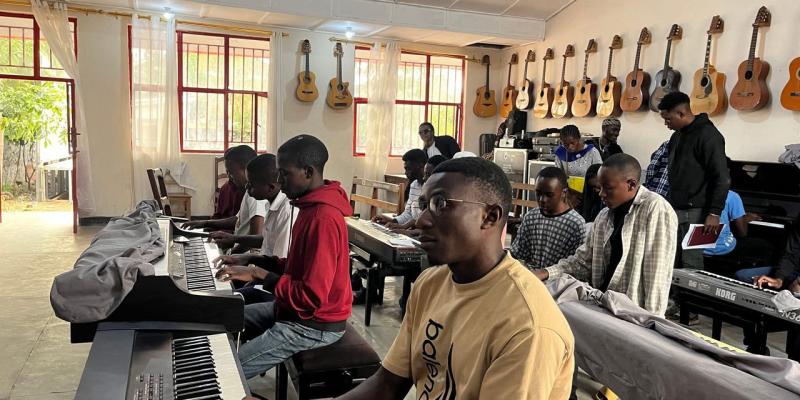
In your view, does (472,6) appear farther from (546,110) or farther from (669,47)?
(669,47)

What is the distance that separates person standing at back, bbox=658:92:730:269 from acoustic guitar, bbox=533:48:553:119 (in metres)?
4.81

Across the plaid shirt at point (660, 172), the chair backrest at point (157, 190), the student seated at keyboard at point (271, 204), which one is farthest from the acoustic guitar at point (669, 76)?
the chair backrest at point (157, 190)

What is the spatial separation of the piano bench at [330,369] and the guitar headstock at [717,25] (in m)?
6.09

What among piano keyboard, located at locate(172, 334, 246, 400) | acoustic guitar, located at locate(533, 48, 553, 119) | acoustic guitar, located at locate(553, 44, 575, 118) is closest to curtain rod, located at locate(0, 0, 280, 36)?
acoustic guitar, located at locate(533, 48, 553, 119)

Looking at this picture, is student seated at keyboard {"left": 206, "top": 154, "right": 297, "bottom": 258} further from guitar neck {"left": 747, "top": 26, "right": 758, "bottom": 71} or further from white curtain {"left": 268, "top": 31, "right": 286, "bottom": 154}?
white curtain {"left": 268, "top": 31, "right": 286, "bottom": 154}

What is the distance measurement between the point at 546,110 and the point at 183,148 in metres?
5.84

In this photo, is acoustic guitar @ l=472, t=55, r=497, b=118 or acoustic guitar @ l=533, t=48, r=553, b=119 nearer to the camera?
acoustic guitar @ l=533, t=48, r=553, b=119

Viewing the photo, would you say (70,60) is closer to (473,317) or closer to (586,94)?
(586,94)

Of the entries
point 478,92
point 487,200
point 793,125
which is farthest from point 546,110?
point 487,200

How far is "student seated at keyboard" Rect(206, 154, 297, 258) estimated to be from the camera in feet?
10.9

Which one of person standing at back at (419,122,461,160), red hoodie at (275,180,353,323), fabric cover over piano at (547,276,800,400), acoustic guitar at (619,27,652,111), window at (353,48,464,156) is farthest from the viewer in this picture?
window at (353,48,464,156)

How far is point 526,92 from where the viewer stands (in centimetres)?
1016

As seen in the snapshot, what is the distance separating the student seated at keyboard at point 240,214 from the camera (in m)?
4.01

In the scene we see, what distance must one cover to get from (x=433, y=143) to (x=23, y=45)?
6.26 m
